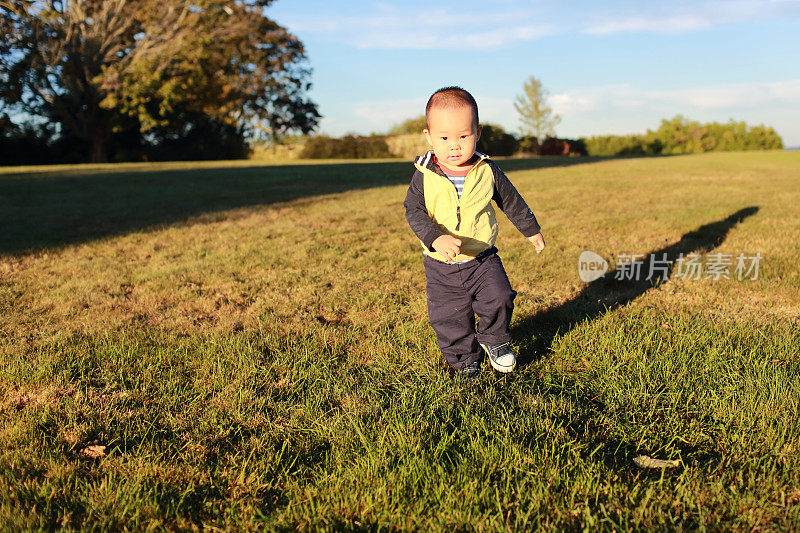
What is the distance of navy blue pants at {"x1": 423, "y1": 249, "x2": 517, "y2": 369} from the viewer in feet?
9.69

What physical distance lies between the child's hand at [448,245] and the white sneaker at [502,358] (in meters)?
0.59

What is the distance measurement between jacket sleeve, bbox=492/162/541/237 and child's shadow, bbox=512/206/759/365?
0.68m

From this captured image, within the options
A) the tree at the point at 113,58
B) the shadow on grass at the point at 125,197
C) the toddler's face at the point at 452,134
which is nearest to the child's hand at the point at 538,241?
the toddler's face at the point at 452,134

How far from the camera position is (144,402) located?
2564 mm

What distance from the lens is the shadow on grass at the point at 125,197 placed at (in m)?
7.43

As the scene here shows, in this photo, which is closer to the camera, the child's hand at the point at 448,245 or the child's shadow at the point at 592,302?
the child's hand at the point at 448,245

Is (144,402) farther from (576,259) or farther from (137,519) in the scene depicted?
(576,259)

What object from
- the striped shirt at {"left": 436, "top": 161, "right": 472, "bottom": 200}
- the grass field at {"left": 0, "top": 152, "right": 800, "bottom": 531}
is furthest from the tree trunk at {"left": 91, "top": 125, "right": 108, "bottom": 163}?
the striped shirt at {"left": 436, "top": 161, "right": 472, "bottom": 200}

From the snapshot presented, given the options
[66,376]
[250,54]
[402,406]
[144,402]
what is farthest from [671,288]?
[250,54]

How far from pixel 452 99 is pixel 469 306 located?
1122mm

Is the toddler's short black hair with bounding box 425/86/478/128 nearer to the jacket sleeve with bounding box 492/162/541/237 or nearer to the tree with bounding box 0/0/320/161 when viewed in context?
the jacket sleeve with bounding box 492/162/541/237

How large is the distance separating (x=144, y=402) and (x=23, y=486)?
66 cm

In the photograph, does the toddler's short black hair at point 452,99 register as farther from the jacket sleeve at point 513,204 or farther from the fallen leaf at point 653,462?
the fallen leaf at point 653,462

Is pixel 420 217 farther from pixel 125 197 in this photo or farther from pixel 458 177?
pixel 125 197
